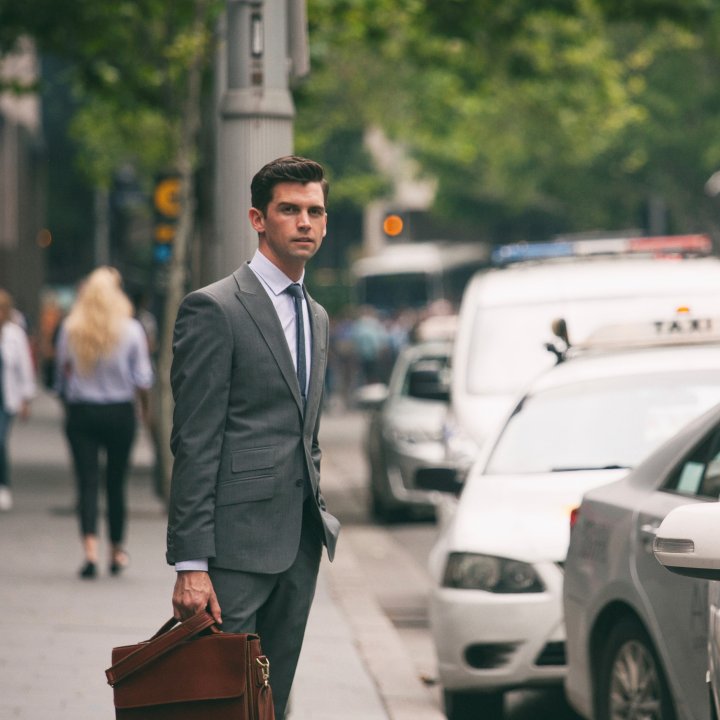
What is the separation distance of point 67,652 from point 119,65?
10973 millimetres

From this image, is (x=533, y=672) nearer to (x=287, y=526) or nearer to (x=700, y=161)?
(x=287, y=526)

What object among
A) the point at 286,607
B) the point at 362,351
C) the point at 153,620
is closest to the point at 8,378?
the point at 153,620

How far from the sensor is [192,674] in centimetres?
424

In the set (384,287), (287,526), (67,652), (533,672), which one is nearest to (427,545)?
(67,652)

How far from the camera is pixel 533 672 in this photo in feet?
22.7

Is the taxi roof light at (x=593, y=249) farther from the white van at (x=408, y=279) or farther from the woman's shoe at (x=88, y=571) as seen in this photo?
the white van at (x=408, y=279)

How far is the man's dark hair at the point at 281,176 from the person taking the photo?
4.56m

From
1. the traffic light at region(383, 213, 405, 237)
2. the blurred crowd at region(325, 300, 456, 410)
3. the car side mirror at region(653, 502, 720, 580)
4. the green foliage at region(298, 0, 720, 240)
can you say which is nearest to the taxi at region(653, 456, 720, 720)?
the car side mirror at region(653, 502, 720, 580)

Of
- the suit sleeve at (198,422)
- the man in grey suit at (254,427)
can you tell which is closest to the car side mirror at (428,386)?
the man in grey suit at (254,427)

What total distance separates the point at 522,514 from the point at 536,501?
78 mm

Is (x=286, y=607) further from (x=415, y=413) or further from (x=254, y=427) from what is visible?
(x=415, y=413)

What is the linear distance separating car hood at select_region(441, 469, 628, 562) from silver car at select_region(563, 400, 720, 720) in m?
0.63

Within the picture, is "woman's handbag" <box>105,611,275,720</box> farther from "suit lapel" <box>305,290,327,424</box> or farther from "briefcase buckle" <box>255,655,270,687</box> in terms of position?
"suit lapel" <box>305,290,327,424</box>

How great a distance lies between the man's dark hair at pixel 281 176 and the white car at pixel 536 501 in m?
2.69
